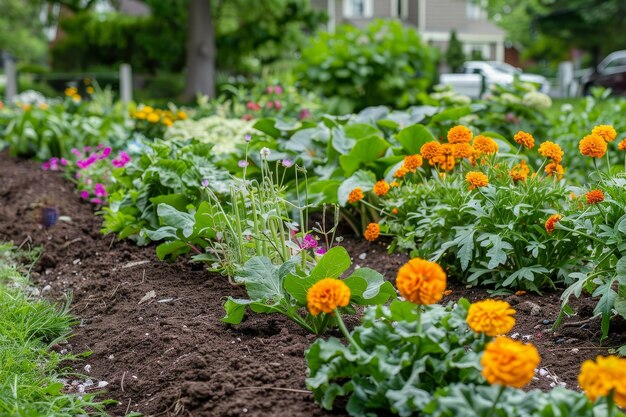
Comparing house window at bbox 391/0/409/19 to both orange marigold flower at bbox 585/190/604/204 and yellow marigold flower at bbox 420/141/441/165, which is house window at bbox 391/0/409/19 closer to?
yellow marigold flower at bbox 420/141/441/165

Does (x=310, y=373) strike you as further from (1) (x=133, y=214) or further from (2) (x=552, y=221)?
(1) (x=133, y=214)

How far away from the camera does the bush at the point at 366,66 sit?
8859mm

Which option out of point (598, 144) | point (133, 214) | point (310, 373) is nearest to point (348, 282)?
point (310, 373)

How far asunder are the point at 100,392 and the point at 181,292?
2.38ft

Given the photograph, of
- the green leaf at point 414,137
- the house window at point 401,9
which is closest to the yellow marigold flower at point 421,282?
the green leaf at point 414,137

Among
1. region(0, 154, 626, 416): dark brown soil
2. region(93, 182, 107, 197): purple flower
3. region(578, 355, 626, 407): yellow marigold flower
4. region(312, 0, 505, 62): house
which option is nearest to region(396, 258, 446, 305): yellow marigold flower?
region(578, 355, 626, 407): yellow marigold flower

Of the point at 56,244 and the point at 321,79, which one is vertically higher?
the point at 321,79

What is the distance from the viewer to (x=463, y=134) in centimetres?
308

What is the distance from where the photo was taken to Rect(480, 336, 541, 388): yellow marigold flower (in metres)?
1.38

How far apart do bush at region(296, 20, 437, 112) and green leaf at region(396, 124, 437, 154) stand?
482 cm

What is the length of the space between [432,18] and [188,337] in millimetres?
31727

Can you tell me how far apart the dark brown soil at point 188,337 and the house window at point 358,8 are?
27.8m

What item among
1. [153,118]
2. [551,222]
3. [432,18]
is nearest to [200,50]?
[153,118]

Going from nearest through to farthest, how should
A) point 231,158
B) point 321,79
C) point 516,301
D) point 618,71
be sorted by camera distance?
1. point 516,301
2. point 231,158
3. point 321,79
4. point 618,71
